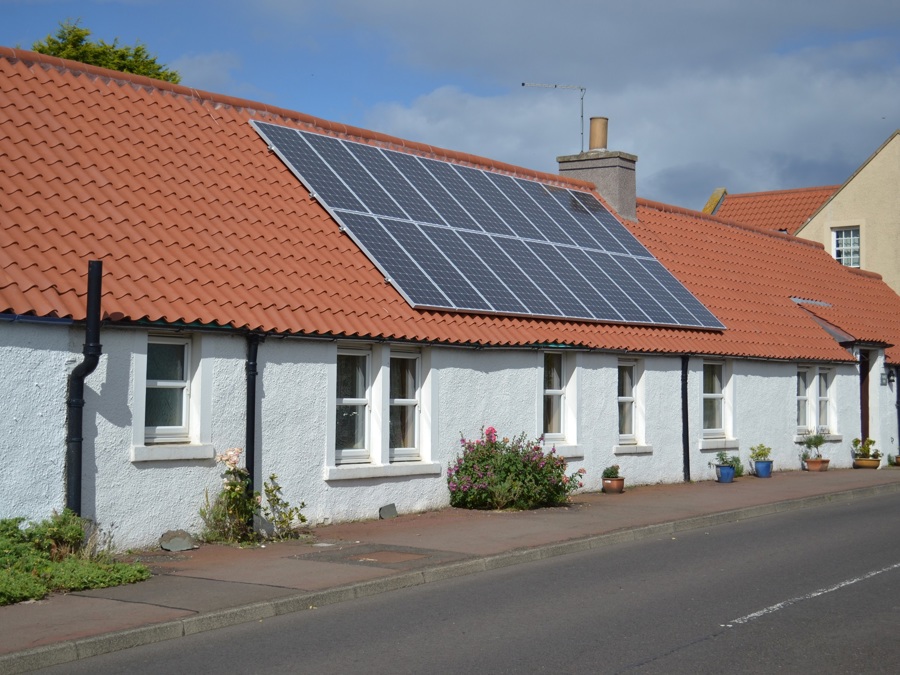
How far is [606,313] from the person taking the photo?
1966 centimetres

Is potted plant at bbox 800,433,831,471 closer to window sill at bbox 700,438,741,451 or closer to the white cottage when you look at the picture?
the white cottage

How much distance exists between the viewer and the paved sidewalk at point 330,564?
8.41 m

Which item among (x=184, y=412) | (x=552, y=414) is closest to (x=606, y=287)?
(x=552, y=414)

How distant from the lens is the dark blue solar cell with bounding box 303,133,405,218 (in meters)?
17.7

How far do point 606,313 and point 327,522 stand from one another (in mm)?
7283

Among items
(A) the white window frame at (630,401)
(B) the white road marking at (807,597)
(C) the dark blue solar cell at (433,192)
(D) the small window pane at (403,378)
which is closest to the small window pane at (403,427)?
(D) the small window pane at (403,378)

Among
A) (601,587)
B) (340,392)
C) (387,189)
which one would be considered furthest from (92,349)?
(387,189)

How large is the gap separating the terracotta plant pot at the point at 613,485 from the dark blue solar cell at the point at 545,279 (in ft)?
8.98

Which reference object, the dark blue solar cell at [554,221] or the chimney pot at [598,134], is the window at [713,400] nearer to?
the dark blue solar cell at [554,221]

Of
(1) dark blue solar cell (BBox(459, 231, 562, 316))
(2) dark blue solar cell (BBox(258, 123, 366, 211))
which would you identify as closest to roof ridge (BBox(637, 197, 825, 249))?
(1) dark blue solar cell (BBox(459, 231, 562, 316))

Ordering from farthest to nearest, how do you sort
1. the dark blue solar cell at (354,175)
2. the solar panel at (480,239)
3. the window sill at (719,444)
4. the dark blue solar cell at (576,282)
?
the window sill at (719,444) < the dark blue solar cell at (576,282) < the dark blue solar cell at (354,175) < the solar panel at (480,239)

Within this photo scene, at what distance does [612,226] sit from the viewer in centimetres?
2375

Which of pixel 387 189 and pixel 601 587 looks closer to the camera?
pixel 601 587

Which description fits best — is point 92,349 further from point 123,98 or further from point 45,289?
point 123,98
